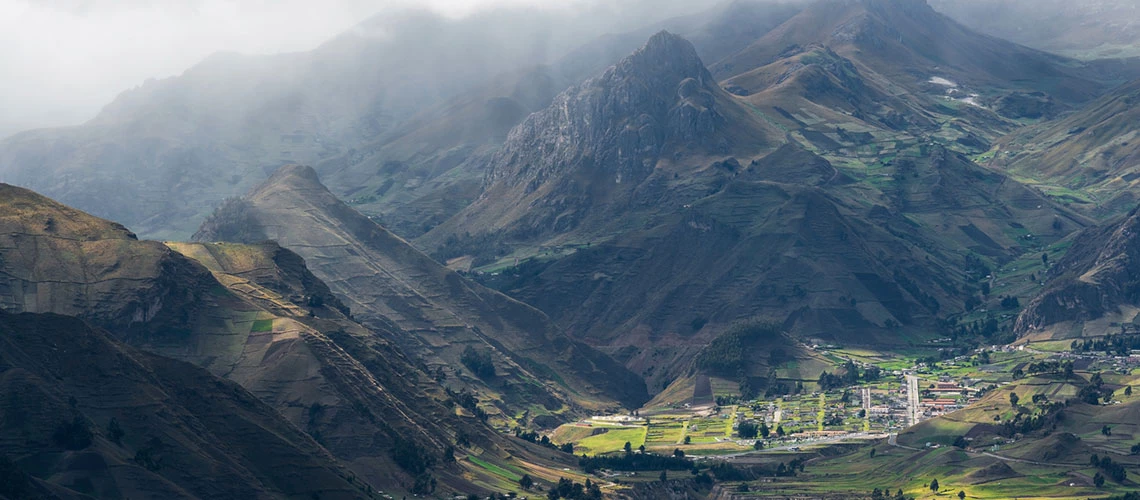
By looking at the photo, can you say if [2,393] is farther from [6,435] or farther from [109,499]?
[109,499]

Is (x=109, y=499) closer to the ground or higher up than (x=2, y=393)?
closer to the ground

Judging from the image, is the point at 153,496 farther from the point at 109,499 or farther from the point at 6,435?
the point at 6,435

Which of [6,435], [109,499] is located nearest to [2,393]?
[6,435]

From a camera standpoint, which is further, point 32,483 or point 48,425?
point 48,425

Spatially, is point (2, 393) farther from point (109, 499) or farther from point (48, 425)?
point (109, 499)

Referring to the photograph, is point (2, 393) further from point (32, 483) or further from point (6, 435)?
point (32, 483)

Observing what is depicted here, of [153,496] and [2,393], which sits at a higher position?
[2,393]

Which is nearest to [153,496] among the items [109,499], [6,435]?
[109,499]

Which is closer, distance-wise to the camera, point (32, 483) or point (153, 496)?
point (32, 483)
